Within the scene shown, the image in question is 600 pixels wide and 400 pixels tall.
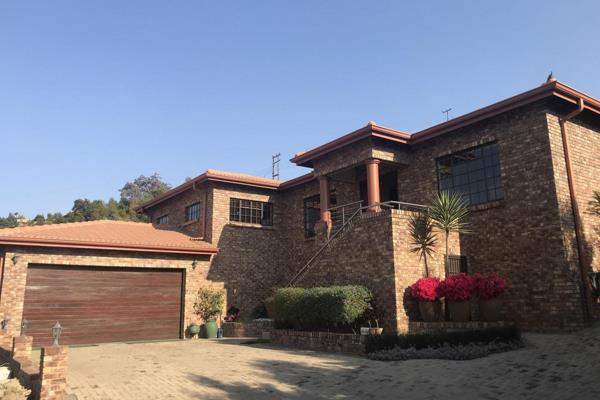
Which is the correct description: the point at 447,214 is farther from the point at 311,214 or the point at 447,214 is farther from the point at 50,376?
the point at 50,376

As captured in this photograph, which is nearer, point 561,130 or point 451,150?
point 561,130

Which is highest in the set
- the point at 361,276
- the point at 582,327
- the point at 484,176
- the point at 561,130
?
the point at 561,130

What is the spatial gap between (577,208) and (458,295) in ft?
13.8

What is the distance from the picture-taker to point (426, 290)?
1289 centimetres

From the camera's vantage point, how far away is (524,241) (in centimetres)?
1348

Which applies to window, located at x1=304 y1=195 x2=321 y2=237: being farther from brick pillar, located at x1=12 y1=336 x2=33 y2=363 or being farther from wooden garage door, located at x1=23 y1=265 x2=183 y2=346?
brick pillar, located at x1=12 y1=336 x2=33 y2=363

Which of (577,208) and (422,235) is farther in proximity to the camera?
(422,235)

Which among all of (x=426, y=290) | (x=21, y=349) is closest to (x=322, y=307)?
(x=426, y=290)

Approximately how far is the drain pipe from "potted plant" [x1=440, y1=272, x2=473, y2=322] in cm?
286

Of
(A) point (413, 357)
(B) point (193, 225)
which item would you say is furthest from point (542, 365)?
(B) point (193, 225)

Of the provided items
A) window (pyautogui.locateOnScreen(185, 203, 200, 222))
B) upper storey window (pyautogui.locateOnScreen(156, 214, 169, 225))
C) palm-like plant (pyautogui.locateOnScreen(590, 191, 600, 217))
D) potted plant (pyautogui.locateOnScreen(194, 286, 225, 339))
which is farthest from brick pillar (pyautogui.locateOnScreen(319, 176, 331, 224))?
upper storey window (pyautogui.locateOnScreen(156, 214, 169, 225))

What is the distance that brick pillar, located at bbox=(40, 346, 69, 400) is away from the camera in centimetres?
715

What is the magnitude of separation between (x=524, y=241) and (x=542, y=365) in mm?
5194

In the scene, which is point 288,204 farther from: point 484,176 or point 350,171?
point 484,176
